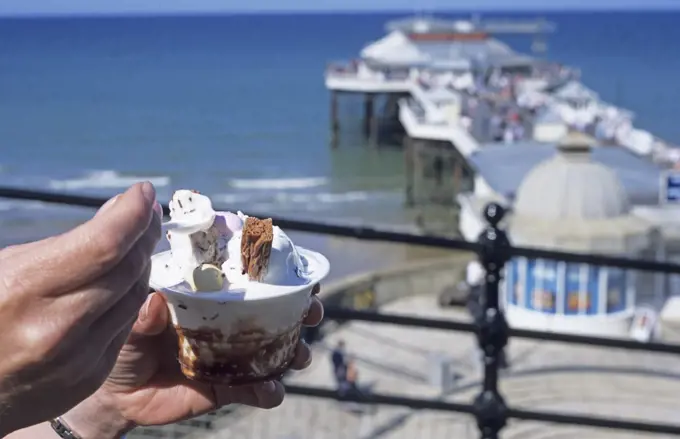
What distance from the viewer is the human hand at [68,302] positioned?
1.04 metres

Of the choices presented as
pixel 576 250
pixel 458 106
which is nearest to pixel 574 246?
pixel 576 250

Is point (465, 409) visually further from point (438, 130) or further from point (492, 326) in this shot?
point (438, 130)

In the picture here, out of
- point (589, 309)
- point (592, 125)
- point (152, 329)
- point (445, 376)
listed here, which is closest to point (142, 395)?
point (152, 329)

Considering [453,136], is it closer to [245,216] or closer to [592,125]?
[592,125]

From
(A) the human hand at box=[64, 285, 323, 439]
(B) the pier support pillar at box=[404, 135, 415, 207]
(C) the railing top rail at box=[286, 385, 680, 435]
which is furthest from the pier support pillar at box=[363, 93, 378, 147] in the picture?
(A) the human hand at box=[64, 285, 323, 439]

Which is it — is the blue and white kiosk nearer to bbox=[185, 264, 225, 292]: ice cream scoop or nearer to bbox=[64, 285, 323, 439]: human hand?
bbox=[64, 285, 323, 439]: human hand

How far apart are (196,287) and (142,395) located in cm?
30

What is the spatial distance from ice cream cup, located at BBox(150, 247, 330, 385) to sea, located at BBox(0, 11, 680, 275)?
20090 mm

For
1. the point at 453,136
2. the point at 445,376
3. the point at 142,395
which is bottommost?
the point at 453,136

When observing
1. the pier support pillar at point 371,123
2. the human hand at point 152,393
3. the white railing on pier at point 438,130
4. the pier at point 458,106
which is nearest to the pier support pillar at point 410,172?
the pier at point 458,106

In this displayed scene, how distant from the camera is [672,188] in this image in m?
16.5

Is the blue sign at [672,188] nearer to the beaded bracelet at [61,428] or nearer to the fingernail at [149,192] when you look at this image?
the beaded bracelet at [61,428]

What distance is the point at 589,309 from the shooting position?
10.5 m

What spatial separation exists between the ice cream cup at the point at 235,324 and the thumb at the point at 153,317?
28mm
